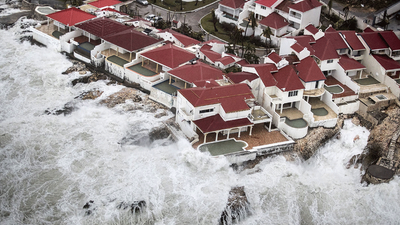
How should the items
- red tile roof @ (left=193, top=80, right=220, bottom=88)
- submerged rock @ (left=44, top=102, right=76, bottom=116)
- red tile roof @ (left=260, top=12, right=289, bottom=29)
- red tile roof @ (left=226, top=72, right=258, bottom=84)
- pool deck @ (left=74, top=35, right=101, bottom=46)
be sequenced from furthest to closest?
pool deck @ (left=74, top=35, right=101, bottom=46) → red tile roof @ (left=260, top=12, right=289, bottom=29) → submerged rock @ (left=44, top=102, right=76, bottom=116) → red tile roof @ (left=226, top=72, right=258, bottom=84) → red tile roof @ (left=193, top=80, right=220, bottom=88)

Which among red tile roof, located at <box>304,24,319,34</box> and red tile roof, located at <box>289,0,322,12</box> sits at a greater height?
red tile roof, located at <box>289,0,322,12</box>

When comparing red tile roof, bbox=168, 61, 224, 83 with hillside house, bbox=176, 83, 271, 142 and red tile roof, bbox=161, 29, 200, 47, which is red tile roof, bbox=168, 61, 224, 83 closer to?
hillside house, bbox=176, 83, 271, 142

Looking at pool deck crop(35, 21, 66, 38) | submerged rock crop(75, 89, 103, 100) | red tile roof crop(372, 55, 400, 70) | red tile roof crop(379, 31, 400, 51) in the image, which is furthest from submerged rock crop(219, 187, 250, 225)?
pool deck crop(35, 21, 66, 38)

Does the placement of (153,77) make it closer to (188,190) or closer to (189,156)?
(189,156)

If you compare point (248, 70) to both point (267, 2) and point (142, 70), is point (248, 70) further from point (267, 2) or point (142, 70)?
point (267, 2)

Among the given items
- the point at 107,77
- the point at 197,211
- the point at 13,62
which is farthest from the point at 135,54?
the point at 197,211

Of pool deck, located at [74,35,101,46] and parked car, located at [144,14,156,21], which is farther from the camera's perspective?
parked car, located at [144,14,156,21]
